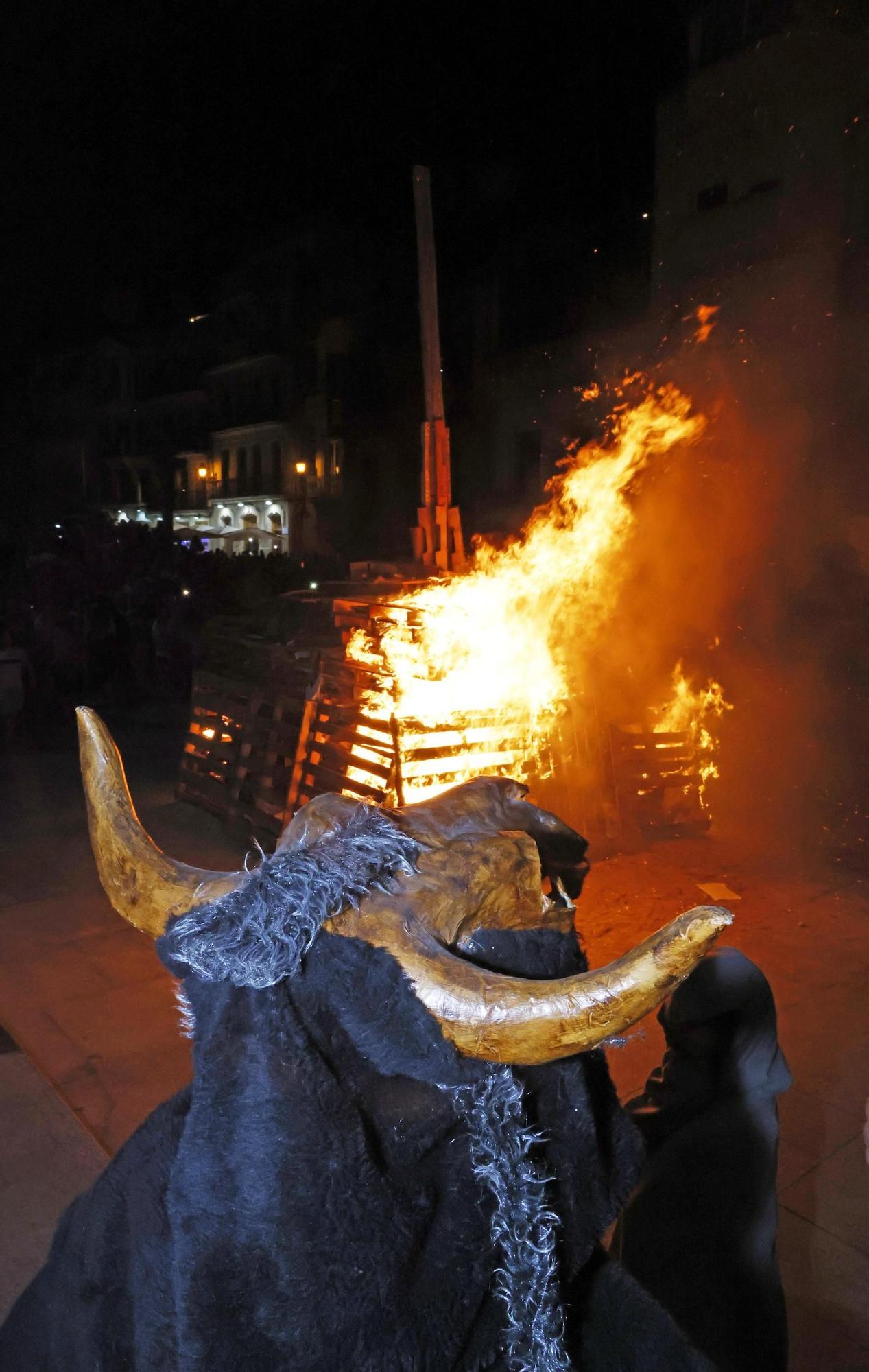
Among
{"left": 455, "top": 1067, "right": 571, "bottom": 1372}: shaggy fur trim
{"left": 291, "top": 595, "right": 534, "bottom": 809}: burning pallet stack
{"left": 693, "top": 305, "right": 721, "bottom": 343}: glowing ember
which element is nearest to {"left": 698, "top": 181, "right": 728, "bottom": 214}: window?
{"left": 693, "top": 305, "right": 721, "bottom": 343}: glowing ember

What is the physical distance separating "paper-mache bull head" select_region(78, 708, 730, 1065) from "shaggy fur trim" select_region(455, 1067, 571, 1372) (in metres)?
0.09

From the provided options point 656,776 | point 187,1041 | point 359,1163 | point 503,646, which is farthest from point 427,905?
point 656,776

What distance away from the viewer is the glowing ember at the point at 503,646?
6.92 meters

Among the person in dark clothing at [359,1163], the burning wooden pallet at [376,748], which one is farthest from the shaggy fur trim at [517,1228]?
the burning wooden pallet at [376,748]

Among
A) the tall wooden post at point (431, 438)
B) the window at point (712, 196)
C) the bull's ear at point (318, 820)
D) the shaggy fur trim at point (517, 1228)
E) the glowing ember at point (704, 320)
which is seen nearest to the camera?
the shaggy fur trim at point (517, 1228)

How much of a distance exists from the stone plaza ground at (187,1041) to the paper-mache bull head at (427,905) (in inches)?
16.2

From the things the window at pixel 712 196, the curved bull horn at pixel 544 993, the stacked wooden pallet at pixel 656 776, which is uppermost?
the window at pixel 712 196

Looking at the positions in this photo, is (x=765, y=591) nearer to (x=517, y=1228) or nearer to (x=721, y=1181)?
(x=721, y=1181)

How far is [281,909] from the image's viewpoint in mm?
1218

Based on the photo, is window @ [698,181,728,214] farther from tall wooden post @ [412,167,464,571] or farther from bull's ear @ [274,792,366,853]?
bull's ear @ [274,792,366,853]

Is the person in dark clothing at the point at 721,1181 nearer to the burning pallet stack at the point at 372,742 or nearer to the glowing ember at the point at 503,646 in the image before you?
the burning pallet stack at the point at 372,742

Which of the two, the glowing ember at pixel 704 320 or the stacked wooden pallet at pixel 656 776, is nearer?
the stacked wooden pallet at pixel 656 776

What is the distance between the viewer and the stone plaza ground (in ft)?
11.3

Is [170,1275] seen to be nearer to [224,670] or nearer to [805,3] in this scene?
[224,670]
